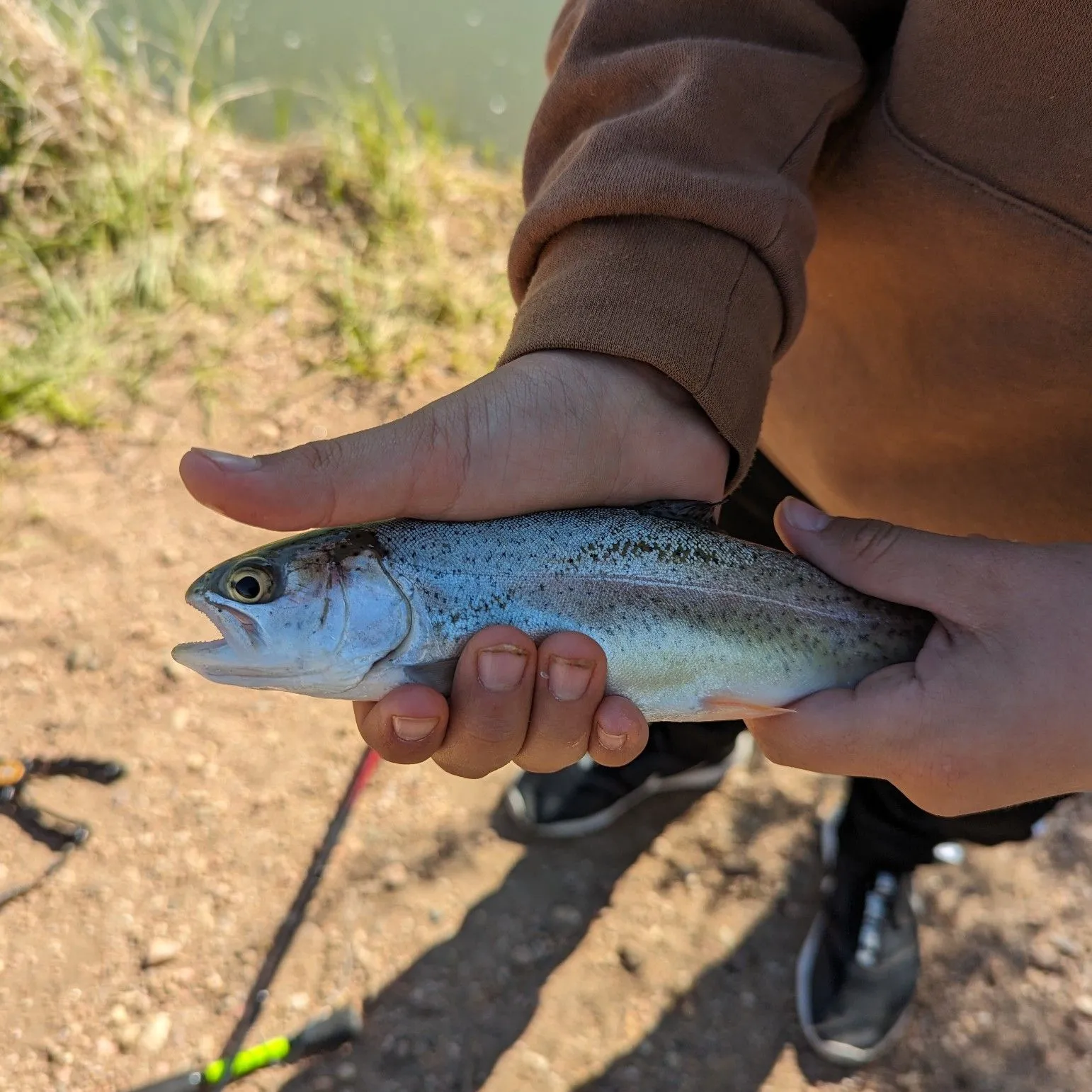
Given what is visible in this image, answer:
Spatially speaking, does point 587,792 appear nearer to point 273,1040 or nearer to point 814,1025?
point 814,1025

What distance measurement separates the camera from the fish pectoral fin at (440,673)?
2135 mm

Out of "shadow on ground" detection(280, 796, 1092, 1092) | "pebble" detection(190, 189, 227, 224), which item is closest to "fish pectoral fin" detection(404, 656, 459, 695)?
"shadow on ground" detection(280, 796, 1092, 1092)

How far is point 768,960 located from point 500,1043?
109 centimetres

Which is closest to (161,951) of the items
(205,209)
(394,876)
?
(394,876)

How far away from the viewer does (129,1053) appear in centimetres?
279

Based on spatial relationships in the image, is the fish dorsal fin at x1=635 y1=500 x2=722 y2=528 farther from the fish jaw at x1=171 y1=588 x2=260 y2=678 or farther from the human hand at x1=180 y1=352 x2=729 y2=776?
the fish jaw at x1=171 y1=588 x2=260 y2=678

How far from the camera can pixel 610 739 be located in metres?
2.17

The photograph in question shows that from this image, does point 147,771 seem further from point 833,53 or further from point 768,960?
point 833,53

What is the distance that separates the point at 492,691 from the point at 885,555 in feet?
3.55

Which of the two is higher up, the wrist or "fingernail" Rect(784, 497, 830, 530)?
the wrist

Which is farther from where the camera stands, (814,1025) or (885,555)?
(814,1025)

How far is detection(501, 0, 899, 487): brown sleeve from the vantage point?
2.02 metres

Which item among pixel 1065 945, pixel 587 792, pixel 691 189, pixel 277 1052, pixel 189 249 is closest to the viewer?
pixel 691 189

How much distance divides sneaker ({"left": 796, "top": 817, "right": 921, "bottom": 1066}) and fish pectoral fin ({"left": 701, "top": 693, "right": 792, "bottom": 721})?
1440mm
